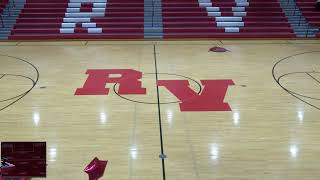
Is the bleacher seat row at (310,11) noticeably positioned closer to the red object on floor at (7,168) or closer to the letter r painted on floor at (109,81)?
the letter r painted on floor at (109,81)

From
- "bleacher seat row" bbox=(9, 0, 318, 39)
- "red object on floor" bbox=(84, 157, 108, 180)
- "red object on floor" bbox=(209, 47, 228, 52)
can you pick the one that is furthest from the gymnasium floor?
"bleacher seat row" bbox=(9, 0, 318, 39)

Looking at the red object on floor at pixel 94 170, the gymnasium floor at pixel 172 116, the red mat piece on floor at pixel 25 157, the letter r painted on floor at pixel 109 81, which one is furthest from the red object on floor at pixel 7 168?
the letter r painted on floor at pixel 109 81

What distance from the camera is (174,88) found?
Result: 8016 mm

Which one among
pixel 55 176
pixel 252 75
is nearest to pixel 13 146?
pixel 55 176

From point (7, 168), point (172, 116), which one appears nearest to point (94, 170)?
point (7, 168)

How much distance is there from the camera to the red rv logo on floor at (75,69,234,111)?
7117 millimetres

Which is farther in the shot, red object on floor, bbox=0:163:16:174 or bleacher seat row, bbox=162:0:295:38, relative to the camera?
bleacher seat row, bbox=162:0:295:38

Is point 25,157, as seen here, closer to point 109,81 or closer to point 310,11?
point 109,81

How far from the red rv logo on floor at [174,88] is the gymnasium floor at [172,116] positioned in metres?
0.06

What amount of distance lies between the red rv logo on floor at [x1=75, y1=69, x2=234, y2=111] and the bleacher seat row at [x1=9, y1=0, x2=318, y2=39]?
475 cm

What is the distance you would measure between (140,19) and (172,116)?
8.45m

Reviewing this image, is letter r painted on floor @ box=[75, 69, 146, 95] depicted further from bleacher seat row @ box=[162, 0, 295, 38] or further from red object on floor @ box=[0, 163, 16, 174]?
red object on floor @ box=[0, 163, 16, 174]

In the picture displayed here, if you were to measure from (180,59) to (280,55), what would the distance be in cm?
320

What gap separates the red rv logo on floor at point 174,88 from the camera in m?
7.12
